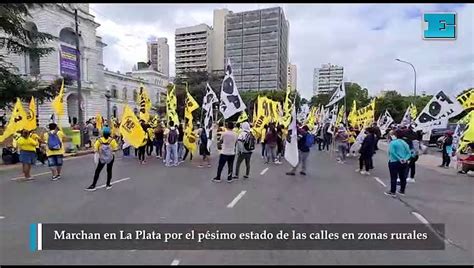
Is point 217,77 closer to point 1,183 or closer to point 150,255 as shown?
point 1,183

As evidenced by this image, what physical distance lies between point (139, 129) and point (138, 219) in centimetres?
932

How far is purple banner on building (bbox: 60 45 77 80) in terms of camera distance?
78.4ft

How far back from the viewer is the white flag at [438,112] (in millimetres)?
14695

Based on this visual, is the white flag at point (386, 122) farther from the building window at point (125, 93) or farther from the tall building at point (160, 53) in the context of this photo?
the tall building at point (160, 53)

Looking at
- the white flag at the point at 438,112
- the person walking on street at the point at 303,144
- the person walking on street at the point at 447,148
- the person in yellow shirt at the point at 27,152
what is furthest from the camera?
the person walking on street at the point at 447,148

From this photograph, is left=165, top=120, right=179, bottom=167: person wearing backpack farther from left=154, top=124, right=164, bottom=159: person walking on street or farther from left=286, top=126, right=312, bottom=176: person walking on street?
left=286, top=126, right=312, bottom=176: person walking on street

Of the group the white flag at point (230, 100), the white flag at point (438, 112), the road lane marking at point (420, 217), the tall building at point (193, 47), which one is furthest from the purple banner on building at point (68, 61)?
the tall building at point (193, 47)

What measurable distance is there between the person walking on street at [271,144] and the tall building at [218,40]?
7260 centimetres

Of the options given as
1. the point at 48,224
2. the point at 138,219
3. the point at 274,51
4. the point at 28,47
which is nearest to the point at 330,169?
the point at 138,219

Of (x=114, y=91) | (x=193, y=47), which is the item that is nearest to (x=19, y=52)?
(x=114, y=91)

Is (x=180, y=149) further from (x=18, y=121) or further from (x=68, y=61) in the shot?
(x=68, y=61)

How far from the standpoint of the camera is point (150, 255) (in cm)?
526
